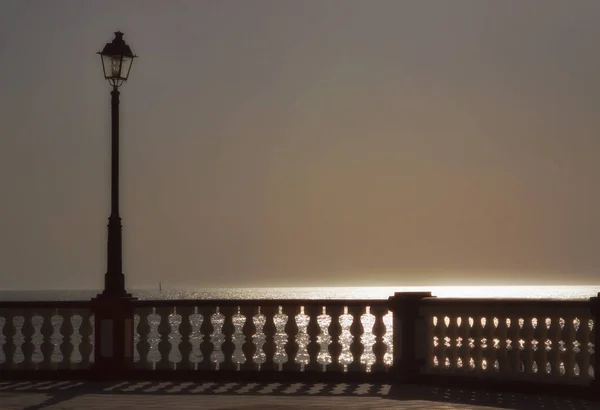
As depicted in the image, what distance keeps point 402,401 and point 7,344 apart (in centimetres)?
675

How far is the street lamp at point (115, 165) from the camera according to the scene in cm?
1645

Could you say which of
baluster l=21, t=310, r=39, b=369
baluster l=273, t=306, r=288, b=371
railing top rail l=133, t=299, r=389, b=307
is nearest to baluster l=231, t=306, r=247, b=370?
railing top rail l=133, t=299, r=389, b=307

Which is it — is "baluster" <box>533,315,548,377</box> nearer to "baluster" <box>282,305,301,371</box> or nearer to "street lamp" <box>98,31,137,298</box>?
"baluster" <box>282,305,301,371</box>

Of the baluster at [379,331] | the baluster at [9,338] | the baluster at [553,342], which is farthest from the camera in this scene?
the baluster at [9,338]

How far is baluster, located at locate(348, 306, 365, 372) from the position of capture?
15425mm

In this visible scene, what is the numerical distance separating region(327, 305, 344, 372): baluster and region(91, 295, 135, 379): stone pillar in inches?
122

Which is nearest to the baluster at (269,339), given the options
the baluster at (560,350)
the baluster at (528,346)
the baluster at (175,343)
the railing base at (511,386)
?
the baluster at (175,343)

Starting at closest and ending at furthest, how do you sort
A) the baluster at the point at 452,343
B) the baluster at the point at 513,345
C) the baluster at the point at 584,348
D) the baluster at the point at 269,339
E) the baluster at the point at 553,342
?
the baluster at the point at 584,348 → the baluster at the point at 553,342 → the baluster at the point at 513,345 → the baluster at the point at 452,343 → the baluster at the point at 269,339

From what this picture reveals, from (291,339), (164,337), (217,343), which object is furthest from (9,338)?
(217,343)

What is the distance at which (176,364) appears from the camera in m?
16.1

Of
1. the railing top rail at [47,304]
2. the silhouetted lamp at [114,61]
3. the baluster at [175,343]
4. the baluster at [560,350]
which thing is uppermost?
the silhouetted lamp at [114,61]

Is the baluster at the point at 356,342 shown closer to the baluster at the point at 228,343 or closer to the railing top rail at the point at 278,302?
the railing top rail at the point at 278,302

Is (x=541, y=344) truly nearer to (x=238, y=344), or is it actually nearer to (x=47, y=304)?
(x=47, y=304)

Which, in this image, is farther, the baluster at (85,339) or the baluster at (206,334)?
the baluster at (85,339)
